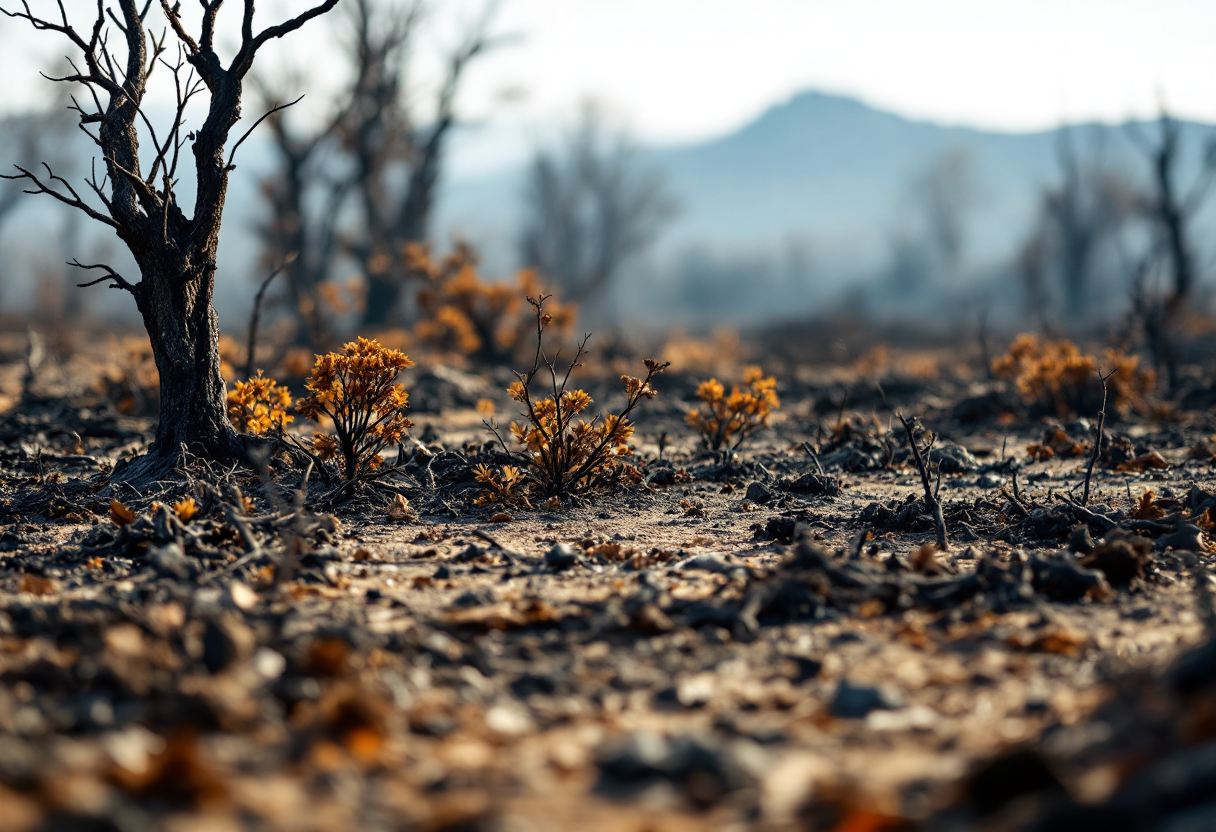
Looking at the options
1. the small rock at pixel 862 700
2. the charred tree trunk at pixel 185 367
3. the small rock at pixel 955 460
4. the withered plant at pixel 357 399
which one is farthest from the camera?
the small rock at pixel 955 460

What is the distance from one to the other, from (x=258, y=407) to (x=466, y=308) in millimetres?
9050

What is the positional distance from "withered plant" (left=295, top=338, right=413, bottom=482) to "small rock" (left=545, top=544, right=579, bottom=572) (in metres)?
1.51

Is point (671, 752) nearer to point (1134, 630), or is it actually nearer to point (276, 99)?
point (1134, 630)

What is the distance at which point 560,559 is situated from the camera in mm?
3924

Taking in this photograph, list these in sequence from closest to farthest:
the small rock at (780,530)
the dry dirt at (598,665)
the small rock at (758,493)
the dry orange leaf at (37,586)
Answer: the dry dirt at (598,665) → the dry orange leaf at (37,586) → the small rock at (780,530) → the small rock at (758,493)

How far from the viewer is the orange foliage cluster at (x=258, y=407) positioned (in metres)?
5.50

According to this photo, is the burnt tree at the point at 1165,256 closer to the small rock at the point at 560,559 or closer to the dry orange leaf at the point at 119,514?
the small rock at the point at 560,559

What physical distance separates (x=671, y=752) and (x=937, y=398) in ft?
34.3

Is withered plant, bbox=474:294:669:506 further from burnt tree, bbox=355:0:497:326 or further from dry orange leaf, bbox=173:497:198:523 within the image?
burnt tree, bbox=355:0:497:326

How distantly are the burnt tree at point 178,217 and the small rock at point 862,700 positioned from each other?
432cm

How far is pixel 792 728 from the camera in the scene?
2.26 m

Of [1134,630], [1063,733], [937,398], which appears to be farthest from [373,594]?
[937,398]

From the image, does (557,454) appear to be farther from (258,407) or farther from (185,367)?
(185,367)

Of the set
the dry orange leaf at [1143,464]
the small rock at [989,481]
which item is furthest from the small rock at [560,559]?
the dry orange leaf at [1143,464]
